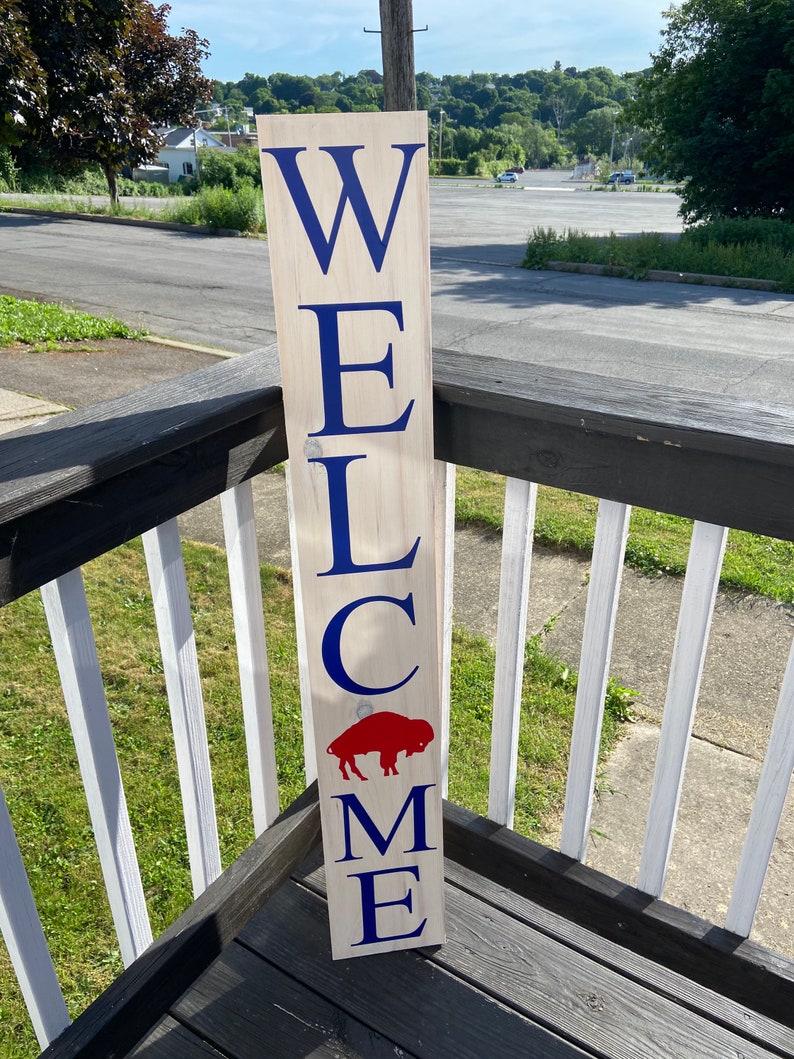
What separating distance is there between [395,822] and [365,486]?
0.70 m

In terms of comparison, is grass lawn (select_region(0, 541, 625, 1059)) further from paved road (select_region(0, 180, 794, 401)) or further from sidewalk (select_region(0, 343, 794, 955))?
paved road (select_region(0, 180, 794, 401))

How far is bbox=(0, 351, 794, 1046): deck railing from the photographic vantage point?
3.74ft

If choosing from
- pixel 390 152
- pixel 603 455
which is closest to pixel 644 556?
pixel 603 455

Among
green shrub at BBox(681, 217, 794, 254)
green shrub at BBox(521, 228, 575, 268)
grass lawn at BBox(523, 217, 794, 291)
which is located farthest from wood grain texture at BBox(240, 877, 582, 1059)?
green shrub at BBox(681, 217, 794, 254)

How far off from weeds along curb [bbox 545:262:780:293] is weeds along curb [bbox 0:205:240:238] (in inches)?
337

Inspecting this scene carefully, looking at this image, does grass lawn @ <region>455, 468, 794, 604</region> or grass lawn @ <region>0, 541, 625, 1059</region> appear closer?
grass lawn @ <region>0, 541, 625, 1059</region>

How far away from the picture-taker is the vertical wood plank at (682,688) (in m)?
1.31

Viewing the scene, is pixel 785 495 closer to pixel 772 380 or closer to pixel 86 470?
pixel 86 470

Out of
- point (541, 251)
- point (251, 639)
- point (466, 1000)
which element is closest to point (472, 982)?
point (466, 1000)

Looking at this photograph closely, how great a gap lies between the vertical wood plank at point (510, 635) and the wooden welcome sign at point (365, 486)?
0.18m

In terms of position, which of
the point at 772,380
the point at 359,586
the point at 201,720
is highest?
the point at 359,586

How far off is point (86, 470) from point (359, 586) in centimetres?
51

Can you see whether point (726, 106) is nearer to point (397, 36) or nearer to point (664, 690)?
point (664, 690)

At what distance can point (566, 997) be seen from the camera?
5.32ft
